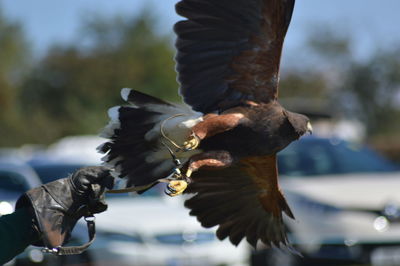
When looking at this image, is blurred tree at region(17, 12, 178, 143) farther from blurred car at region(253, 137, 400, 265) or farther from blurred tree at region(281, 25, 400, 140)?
blurred car at region(253, 137, 400, 265)

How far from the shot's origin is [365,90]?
134 ft

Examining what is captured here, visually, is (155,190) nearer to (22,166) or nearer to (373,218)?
(22,166)

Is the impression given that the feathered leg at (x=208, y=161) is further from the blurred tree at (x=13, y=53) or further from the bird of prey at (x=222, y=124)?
the blurred tree at (x=13, y=53)

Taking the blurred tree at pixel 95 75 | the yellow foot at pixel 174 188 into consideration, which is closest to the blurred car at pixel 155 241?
the yellow foot at pixel 174 188

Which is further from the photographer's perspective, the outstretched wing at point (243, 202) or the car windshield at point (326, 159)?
the car windshield at point (326, 159)

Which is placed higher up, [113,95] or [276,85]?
[276,85]

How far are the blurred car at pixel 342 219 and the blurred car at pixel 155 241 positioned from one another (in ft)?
2.39

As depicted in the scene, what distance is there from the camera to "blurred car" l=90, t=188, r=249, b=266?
23.3ft

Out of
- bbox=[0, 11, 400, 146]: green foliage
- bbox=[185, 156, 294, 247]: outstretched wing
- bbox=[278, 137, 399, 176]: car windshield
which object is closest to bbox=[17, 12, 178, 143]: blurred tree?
bbox=[0, 11, 400, 146]: green foliage

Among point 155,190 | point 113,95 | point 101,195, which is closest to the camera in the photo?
point 101,195

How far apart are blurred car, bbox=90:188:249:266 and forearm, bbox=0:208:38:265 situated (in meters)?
4.28

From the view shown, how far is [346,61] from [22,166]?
36615 mm

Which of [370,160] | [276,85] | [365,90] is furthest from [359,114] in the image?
[276,85]

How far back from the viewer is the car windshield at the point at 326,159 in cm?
902
